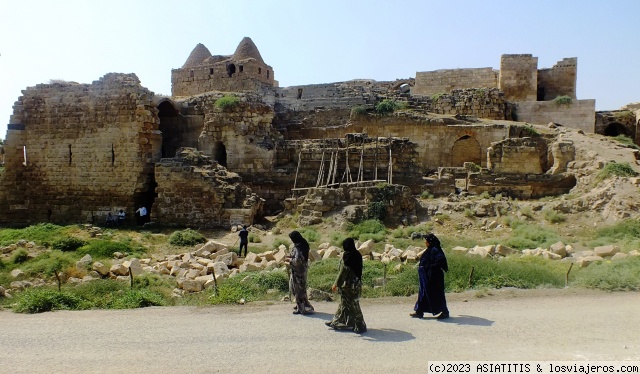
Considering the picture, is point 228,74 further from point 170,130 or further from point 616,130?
point 616,130

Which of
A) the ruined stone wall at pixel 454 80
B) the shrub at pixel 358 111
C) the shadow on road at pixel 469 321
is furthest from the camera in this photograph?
the ruined stone wall at pixel 454 80

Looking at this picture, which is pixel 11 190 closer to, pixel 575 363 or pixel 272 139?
pixel 272 139

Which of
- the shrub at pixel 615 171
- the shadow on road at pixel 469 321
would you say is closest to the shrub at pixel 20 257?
the shadow on road at pixel 469 321

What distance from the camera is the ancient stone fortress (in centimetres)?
1803

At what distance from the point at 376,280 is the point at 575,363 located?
4826 millimetres

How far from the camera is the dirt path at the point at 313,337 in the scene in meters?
5.42

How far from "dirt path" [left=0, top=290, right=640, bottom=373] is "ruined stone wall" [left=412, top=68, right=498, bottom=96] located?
65.7 ft

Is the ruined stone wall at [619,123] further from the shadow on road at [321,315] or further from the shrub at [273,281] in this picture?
the shadow on road at [321,315]

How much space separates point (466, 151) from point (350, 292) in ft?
56.2

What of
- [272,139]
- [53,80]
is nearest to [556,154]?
[272,139]

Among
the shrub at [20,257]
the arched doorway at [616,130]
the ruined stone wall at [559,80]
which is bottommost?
the shrub at [20,257]

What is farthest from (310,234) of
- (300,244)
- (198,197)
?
(300,244)

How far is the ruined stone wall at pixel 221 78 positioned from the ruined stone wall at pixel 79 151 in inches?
319

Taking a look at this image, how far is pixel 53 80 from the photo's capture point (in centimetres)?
2028
